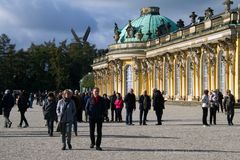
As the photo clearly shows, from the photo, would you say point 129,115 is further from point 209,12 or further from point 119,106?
point 209,12

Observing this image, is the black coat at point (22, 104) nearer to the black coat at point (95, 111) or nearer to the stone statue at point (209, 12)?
the black coat at point (95, 111)

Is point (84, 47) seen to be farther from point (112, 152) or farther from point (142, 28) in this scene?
point (112, 152)

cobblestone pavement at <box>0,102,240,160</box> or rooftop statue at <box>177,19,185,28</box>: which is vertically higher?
rooftop statue at <box>177,19,185,28</box>

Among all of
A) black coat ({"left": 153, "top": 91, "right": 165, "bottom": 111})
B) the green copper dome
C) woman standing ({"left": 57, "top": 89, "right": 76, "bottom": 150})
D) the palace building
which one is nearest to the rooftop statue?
the palace building

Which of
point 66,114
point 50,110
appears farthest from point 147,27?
point 66,114

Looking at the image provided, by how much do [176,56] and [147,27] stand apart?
20.8 metres

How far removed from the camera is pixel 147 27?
79188mm

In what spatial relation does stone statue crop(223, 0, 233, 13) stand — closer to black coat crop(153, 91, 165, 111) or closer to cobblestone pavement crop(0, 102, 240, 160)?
black coat crop(153, 91, 165, 111)

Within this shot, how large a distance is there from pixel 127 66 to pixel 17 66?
34.0m

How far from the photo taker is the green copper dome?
76125 millimetres

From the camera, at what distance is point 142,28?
79.6 metres

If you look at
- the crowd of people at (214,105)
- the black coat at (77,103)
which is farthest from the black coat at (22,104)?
the crowd of people at (214,105)

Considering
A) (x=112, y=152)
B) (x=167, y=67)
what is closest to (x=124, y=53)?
(x=167, y=67)

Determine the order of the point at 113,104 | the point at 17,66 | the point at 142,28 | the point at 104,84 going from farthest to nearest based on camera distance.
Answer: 1. the point at 17,66
2. the point at 104,84
3. the point at 142,28
4. the point at 113,104
